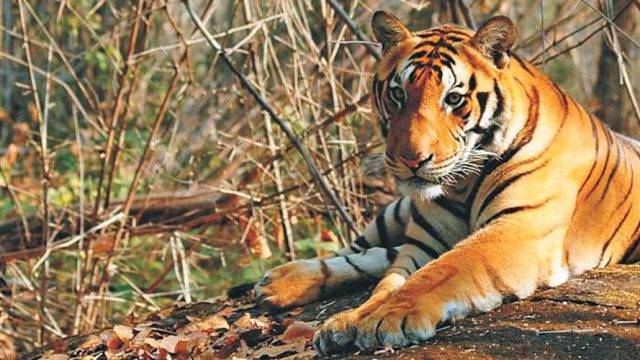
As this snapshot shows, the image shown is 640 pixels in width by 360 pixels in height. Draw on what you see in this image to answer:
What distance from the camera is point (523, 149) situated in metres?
4.20

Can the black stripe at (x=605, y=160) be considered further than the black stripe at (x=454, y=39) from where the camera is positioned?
Yes

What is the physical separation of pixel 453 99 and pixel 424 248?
0.80 metres

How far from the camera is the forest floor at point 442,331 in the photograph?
3.44m

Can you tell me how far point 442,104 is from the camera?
13.1ft

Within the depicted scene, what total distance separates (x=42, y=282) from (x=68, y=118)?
16.8ft

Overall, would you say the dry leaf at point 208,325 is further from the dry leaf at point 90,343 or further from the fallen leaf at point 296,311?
the dry leaf at point 90,343

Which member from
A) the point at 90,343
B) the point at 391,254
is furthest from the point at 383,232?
the point at 90,343

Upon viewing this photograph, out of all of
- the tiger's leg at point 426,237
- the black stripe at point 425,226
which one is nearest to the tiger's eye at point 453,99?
the tiger's leg at point 426,237

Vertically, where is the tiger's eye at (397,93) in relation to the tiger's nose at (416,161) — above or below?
above

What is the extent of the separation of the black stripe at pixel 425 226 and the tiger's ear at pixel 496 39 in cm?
79

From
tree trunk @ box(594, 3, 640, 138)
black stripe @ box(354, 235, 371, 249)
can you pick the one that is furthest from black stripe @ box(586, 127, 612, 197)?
tree trunk @ box(594, 3, 640, 138)

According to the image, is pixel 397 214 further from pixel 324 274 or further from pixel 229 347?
pixel 229 347

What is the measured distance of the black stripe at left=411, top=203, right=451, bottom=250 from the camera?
452 centimetres

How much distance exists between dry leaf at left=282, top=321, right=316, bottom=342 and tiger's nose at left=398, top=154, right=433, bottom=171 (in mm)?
743
